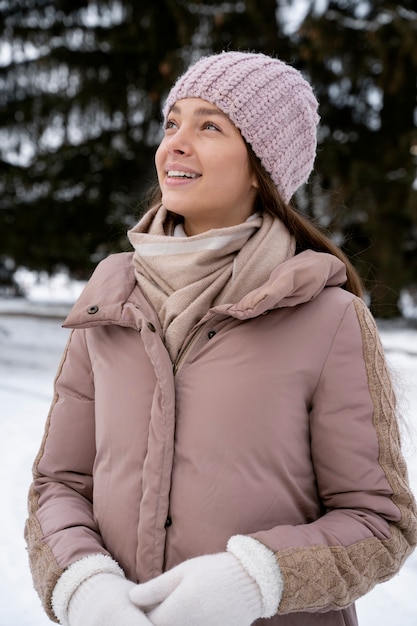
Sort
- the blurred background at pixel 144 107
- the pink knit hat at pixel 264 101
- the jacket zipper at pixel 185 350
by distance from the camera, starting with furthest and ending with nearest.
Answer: the blurred background at pixel 144 107 < the pink knit hat at pixel 264 101 < the jacket zipper at pixel 185 350

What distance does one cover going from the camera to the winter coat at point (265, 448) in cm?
135

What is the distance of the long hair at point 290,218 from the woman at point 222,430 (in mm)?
25

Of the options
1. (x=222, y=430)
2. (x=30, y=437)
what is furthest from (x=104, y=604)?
(x=30, y=437)

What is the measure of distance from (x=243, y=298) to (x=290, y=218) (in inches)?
14.0

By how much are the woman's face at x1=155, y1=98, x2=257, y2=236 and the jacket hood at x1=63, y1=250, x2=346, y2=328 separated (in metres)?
0.22

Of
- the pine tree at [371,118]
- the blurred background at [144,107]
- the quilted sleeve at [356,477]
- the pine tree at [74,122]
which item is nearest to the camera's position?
the quilted sleeve at [356,477]

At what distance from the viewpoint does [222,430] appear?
1366 mm

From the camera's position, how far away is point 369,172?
8.73 m

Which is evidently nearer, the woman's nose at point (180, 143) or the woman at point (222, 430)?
the woman at point (222, 430)

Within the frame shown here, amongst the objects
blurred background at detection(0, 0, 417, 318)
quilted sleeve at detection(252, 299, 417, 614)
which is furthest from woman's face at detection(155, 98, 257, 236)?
blurred background at detection(0, 0, 417, 318)

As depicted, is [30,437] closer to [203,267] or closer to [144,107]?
[203,267]

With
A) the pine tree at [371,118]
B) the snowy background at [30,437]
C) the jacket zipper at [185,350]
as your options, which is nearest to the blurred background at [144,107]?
the pine tree at [371,118]

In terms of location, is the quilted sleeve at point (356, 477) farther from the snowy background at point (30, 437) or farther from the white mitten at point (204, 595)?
the snowy background at point (30, 437)

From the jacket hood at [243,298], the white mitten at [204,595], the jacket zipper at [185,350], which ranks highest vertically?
the jacket hood at [243,298]
